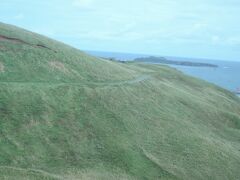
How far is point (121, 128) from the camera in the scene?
36406 mm

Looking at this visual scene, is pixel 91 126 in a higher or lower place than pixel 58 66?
→ lower

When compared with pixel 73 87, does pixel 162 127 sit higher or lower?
lower

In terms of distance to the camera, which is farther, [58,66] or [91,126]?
[58,66]

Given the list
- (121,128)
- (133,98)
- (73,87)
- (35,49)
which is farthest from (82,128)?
(35,49)

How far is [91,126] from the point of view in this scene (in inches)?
1382

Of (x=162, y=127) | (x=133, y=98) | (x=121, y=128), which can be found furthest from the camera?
(x=133, y=98)

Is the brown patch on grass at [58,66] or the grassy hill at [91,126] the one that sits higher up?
the brown patch on grass at [58,66]

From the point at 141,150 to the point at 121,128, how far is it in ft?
10.4

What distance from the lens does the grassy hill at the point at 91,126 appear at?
3002 cm

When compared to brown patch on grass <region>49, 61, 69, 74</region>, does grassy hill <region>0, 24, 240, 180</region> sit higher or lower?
lower

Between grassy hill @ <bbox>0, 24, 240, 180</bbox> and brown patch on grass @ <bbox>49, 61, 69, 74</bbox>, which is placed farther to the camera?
brown patch on grass @ <bbox>49, 61, 69, 74</bbox>

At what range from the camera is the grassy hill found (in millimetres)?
30016

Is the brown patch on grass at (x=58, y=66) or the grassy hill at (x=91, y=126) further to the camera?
the brown patch on grass at (x=58, y=66)

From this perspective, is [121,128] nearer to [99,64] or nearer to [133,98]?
[133,98]
